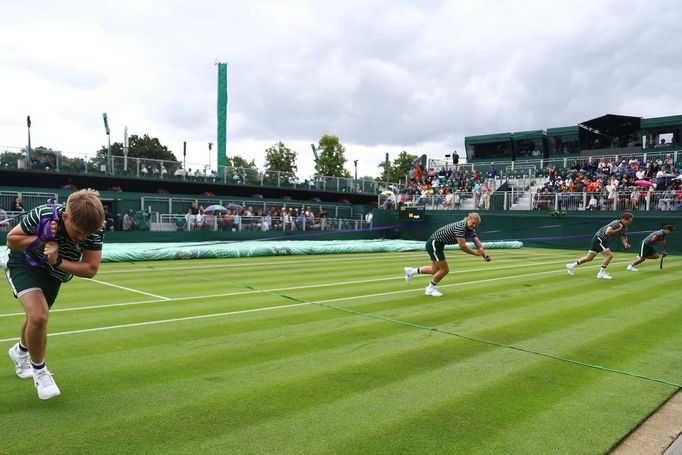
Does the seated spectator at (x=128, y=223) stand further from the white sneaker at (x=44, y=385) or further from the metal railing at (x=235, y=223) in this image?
the white sneaker at (x=44, y=385)

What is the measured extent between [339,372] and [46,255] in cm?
333

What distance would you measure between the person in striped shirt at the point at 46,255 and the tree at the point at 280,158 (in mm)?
78831

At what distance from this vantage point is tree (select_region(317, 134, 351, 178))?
3356 inches

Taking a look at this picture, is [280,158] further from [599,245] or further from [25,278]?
[25,278]

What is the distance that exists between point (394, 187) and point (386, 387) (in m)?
47.4

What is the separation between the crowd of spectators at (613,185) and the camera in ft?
95.0

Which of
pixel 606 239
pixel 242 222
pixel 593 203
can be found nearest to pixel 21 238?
pixel 606 239

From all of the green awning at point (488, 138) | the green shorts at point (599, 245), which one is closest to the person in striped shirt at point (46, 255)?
the green shorts at point (599, 245)

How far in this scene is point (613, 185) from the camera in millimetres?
30609

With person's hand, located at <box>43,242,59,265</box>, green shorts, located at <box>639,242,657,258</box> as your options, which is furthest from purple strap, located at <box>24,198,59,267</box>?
green shorts, located at <box>639,242,657,258</box>

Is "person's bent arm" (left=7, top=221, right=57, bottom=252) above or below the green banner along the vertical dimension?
below

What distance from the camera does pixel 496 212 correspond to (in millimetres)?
34781

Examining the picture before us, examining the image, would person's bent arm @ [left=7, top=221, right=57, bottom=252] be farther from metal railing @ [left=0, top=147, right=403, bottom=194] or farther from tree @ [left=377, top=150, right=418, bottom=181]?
tree @ [left=377, top=150, right=418, bottom=181]

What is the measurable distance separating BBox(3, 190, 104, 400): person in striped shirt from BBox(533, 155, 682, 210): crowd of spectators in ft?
105
